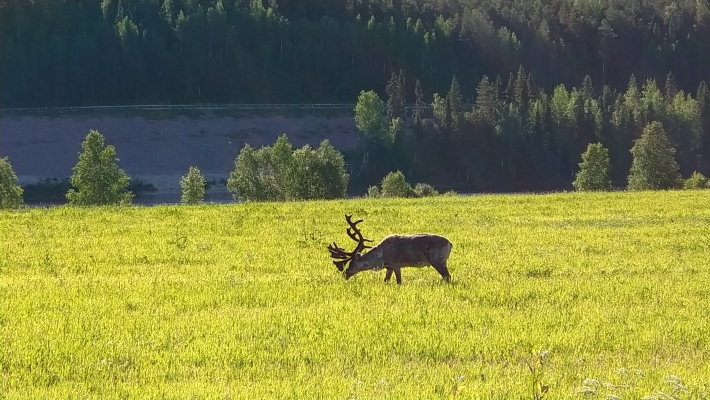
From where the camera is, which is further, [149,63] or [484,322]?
[149,63]

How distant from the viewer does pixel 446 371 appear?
10.9m

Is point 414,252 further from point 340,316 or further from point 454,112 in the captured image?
point 454,112

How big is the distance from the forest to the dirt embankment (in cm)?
1299

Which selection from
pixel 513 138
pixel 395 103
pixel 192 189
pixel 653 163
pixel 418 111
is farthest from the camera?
pixel 418 111

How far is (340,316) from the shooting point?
46.9 feet

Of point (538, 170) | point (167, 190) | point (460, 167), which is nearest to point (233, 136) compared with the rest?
point (167, 190)

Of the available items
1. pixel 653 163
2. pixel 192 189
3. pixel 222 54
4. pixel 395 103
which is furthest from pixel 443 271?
pixel 222 54

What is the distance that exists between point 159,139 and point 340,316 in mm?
113978

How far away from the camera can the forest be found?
134250 mm

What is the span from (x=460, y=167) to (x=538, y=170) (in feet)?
38.7

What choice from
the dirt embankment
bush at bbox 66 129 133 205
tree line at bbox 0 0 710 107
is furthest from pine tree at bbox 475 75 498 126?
bush at bbox 66 129 133 205

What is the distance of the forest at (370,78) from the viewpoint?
13425 centimetres

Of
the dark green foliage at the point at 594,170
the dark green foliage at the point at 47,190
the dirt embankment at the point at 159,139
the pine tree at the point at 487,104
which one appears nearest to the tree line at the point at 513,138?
the pine tree at the point at 487,104

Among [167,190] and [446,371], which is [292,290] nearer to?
[446,371]
